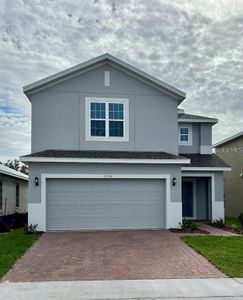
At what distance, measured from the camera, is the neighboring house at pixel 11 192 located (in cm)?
2108

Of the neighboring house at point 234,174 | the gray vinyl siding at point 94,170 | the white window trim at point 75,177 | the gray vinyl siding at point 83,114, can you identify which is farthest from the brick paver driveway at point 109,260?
the neighboring house at point 234,174

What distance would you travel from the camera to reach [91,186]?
16766 millimetres

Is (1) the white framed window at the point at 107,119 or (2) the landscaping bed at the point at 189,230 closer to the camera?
(2) the landscaping bed at the point at 189,230

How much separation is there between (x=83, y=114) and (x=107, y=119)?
111 centimetres

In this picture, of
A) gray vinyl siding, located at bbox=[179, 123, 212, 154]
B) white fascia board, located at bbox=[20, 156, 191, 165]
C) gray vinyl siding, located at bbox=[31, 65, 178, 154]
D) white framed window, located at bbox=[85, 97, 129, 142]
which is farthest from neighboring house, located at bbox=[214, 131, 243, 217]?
white framed window, located at bbox=[85, 97, 129, 142]

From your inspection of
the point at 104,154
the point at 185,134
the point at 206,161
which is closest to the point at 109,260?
the point at 104,154

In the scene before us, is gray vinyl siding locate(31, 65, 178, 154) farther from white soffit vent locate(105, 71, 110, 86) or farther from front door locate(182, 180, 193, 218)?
front door locate(182, 180, 193, 218)

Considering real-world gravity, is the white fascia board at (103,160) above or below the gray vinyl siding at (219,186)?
above

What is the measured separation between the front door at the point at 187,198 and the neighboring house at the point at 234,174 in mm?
4798

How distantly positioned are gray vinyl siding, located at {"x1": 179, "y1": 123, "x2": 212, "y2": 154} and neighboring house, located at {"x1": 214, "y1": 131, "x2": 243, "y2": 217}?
11.5ft

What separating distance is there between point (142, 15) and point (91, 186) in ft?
23.9

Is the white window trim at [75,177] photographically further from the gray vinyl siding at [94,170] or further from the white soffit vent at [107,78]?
the white soffit vent at [107,78]

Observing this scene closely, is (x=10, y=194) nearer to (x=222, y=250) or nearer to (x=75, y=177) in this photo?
(x=75, y=177)

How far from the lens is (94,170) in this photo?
1661cm
